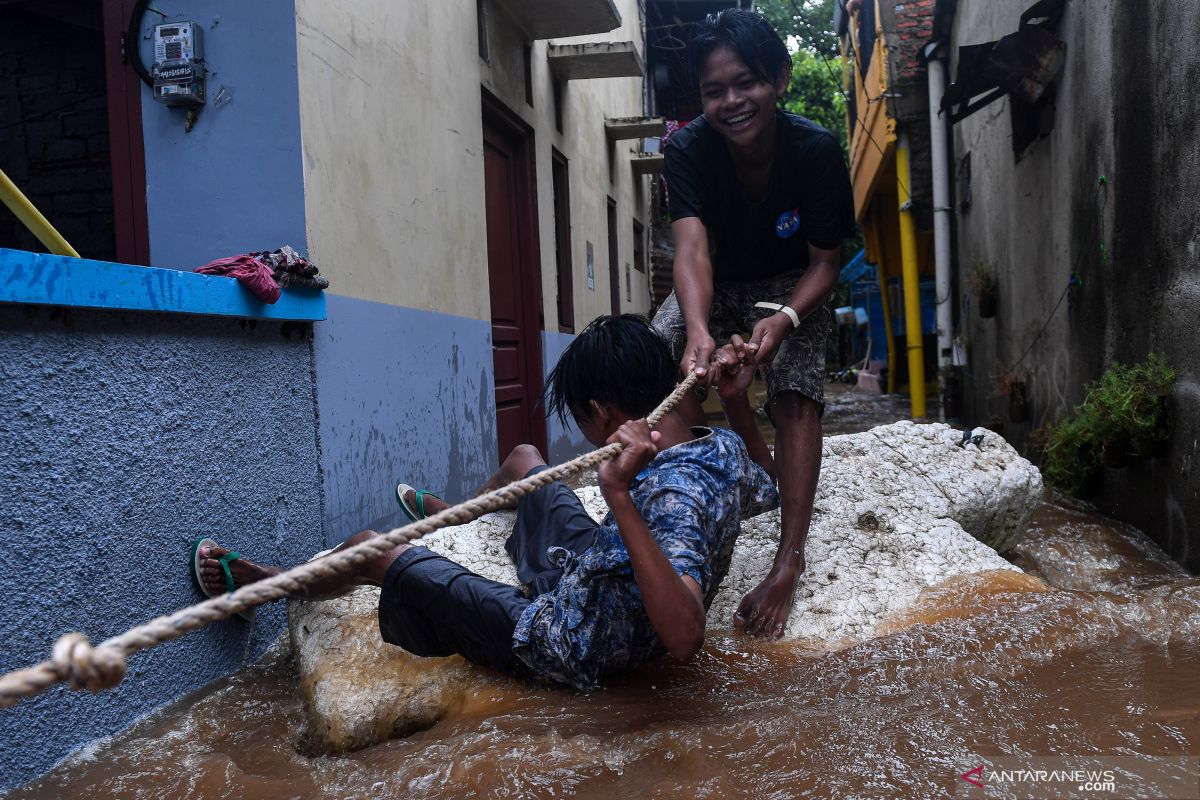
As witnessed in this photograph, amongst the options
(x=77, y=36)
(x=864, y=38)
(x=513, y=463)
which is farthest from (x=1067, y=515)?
(x=864, y=38)

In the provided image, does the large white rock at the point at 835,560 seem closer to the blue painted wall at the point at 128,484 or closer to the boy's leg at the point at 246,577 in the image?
the boy's leg at the point at 246,577

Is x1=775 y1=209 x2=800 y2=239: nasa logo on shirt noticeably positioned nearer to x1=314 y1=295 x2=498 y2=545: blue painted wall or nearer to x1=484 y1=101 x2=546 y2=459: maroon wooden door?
x1=314 y1=295 x2=498 y2=545: blue painted wall

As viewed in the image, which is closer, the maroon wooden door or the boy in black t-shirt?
the boy in black t-shirt

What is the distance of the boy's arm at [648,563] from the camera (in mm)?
1808

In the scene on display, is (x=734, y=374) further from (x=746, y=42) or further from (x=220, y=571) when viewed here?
(x=220, y=571)

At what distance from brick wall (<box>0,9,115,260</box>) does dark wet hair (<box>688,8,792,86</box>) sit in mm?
3165

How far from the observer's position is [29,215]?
2.51 metres

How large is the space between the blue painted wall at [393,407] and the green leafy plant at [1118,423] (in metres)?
3.02

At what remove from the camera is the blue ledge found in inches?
79.1

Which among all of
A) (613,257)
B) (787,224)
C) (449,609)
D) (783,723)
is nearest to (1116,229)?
(787,224)

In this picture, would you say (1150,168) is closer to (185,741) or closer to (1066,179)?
(1066,179)

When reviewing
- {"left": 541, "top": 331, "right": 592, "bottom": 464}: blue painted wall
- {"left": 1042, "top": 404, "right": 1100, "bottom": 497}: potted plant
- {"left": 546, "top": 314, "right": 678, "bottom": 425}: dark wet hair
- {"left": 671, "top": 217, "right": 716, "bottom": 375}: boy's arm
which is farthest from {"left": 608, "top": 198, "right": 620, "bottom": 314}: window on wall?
{"left": 546, "top": 314, "right": 678, "bottom": 425}: dark wet hair

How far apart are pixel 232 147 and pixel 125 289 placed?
108cm

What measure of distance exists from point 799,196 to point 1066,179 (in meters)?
2.83
